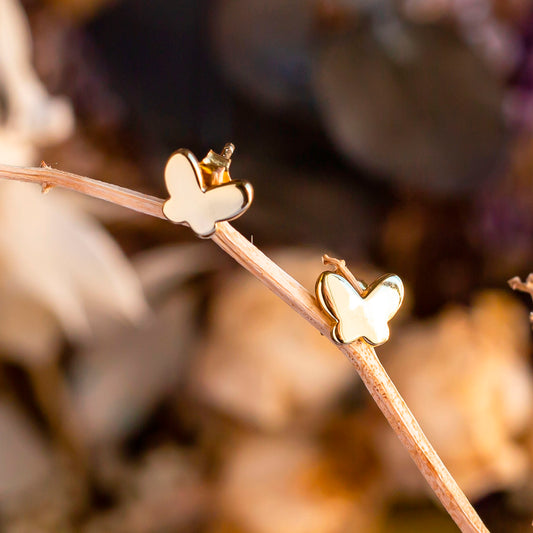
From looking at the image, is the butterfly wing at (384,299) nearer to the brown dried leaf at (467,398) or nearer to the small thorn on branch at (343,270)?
the small thorn on branch at (343,270)

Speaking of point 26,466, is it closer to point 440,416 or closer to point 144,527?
point 144,527

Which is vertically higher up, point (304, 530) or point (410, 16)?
point (410, 16)

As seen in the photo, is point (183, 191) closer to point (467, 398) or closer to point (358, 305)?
point (358, 305)

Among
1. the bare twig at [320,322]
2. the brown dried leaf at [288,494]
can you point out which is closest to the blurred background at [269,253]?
the brown dried leaf at [288,494]

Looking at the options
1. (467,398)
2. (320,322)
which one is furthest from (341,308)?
(467,398)

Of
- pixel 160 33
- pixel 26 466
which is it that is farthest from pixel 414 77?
pixel 26 466

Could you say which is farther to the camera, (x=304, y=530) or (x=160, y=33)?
(x=160, y=33)

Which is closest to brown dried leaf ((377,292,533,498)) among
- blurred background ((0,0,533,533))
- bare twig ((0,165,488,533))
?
blurred background ((0,0,533,533))
